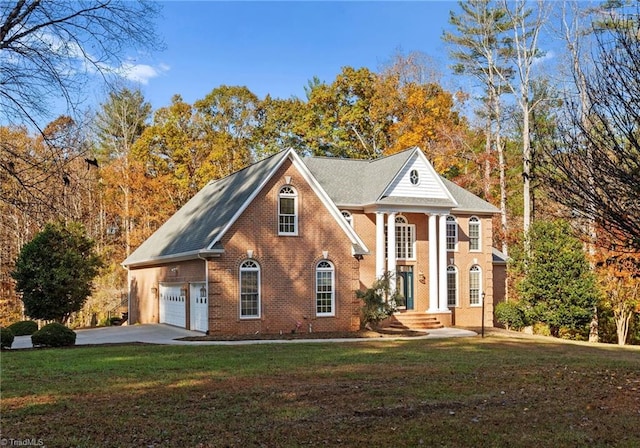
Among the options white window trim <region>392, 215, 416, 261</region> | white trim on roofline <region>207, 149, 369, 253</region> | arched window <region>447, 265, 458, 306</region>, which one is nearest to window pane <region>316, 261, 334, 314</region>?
white trim on roofline <region>207, 149, 369, 253</region>

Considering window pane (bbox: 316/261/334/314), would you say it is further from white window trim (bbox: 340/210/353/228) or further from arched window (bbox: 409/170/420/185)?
arched window (bbox: 409/170/420/185)

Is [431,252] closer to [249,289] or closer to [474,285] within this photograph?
[474,285]

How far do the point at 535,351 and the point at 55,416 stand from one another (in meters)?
14.7

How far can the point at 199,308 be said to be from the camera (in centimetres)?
2547

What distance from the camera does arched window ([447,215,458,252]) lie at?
109 ft

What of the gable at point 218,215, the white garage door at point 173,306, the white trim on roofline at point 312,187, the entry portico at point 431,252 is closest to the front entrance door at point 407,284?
the entry portico at point 431,252

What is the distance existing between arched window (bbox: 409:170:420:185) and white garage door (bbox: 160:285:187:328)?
11.8 meters

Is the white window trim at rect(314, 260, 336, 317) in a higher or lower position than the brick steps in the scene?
higher

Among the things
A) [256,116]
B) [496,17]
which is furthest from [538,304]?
[256,116]

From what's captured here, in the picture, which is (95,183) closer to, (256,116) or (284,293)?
(256,116)

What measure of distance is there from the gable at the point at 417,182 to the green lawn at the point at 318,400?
13.7 m
